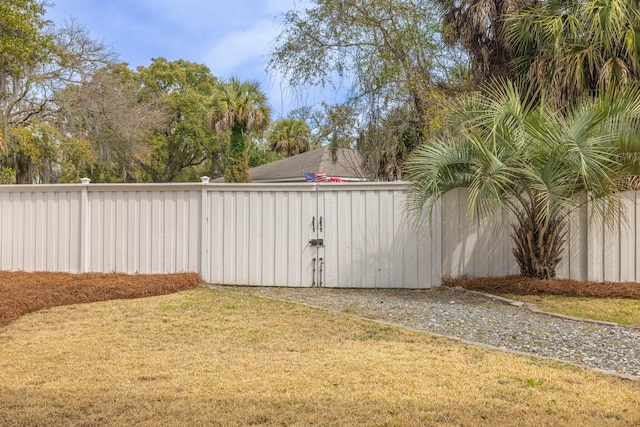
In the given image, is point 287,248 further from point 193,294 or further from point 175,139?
point 175,139

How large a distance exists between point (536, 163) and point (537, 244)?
4.28 ft

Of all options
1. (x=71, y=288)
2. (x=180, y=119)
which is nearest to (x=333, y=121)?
(x=71, y=288)

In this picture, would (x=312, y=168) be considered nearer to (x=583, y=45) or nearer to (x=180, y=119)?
(x=583, y=45)

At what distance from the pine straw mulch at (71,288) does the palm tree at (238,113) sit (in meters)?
16.5

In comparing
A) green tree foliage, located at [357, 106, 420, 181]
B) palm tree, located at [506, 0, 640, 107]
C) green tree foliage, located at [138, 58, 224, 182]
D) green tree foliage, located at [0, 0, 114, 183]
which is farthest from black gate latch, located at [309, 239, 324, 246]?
green tree foliage, located at [138, 58, 224, 182]

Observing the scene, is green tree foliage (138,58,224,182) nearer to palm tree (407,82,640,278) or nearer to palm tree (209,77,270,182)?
palm tree (209,77,270,182)

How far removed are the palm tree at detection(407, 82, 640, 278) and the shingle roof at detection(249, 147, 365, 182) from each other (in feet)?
36.6

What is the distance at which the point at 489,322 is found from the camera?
6.13 metres

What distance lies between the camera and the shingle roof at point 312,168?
20684mm

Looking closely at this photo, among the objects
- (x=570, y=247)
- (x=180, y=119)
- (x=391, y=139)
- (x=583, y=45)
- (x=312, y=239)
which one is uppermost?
(x=180, y=119)

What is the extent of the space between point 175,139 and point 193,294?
2662 centimetres

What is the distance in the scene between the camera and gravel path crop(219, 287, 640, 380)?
16.0 feet

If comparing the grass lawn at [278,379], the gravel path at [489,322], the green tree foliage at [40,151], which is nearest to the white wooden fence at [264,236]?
the gravel path at [489,322]

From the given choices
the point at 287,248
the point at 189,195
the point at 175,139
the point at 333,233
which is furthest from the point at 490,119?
the point at 175,139
